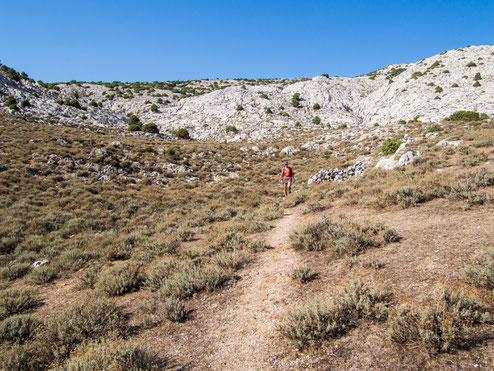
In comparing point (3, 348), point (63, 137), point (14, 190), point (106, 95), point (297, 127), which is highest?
point (106, 95)

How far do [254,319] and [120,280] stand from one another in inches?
154

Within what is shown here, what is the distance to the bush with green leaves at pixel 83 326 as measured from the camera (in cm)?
378

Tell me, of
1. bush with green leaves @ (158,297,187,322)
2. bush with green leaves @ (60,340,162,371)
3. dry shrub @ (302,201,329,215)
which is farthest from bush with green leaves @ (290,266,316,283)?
dry shrub @ (302,201,329,215)

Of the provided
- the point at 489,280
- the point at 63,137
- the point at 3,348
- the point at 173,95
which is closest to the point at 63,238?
the point at 3,348

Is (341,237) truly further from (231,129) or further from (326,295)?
(231,129)

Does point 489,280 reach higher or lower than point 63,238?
higher

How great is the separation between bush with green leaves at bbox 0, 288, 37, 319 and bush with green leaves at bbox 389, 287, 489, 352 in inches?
309

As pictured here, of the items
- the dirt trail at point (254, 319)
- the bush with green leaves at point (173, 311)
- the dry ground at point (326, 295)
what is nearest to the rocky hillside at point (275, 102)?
the dry ground at point (326, 295)

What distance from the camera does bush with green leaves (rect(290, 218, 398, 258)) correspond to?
5582 millimetres

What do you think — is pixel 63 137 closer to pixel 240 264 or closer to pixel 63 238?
pixel 63 238

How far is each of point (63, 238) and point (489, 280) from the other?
47.8 ft

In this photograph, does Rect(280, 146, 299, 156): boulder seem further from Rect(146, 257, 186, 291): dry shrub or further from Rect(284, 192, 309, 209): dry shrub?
Rect(146, 257, 186, 291): dry shrub

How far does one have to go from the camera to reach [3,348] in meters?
3.72

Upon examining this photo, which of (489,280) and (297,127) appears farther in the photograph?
(297,127)
